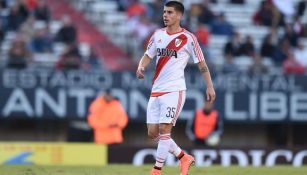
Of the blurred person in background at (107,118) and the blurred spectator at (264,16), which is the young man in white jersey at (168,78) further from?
the blurred spectator at (264,16)

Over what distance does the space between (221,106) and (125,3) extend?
4.04 m

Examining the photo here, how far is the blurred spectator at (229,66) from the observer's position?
2061 centimetres

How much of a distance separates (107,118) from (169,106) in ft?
24.8

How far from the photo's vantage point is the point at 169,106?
1124 centimetres

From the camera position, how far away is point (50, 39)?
21.2 m

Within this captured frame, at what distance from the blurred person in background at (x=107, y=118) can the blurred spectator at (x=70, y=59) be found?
178 centimetres

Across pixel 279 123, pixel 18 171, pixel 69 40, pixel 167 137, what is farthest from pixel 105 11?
pixel 167 137

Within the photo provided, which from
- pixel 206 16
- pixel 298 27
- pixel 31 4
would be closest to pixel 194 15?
pixel 206 16

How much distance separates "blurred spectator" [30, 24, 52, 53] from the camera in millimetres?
20922

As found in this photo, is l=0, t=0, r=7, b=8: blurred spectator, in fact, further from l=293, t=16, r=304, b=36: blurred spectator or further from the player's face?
the player's face

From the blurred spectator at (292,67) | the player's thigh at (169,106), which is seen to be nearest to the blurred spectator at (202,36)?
the blurred spectator at (292,67)

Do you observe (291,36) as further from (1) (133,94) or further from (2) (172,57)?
(2) (172,57)

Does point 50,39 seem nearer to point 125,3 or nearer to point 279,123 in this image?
point 125,3

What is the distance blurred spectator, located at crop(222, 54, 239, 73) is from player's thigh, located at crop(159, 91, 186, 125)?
9.30 metres
